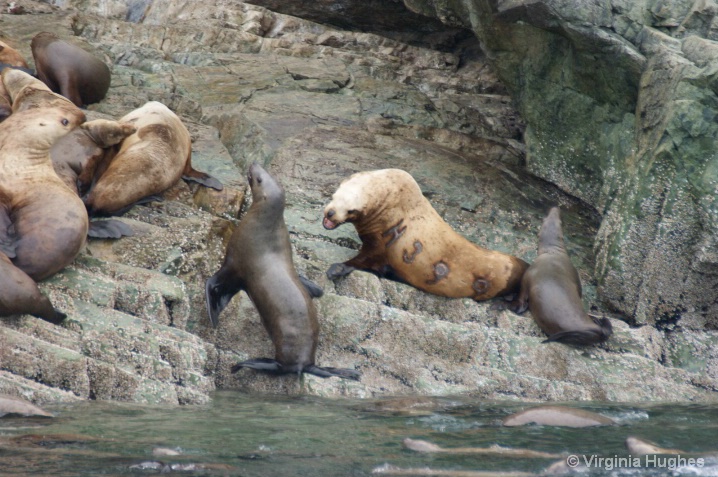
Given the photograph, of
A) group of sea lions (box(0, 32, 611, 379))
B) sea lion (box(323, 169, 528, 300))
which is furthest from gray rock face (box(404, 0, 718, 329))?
sea lion (box(323, 169, 528, 300))

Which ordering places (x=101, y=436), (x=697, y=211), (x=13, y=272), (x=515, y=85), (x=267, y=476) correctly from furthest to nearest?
1. (x=515, y=85)
2. (x=697, y=211)
3. (x=13, y=272)
4. (x=101, y=436)
5. (x=267, y=476)

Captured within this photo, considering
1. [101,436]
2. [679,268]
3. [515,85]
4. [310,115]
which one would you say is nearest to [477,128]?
[515,85]

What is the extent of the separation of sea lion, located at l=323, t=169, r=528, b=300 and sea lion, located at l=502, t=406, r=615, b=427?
2788 mm

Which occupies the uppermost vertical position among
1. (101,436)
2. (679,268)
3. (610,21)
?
(610,21)

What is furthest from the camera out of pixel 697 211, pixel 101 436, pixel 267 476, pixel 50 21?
pixel 50 21

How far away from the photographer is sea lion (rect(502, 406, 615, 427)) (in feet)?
19.1

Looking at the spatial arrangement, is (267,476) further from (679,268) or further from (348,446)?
(679,268)

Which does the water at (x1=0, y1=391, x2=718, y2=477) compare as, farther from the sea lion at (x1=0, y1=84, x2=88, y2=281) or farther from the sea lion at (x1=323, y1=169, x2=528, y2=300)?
the sea lion at (x1=323, y1=169, x2=528, y2=300)

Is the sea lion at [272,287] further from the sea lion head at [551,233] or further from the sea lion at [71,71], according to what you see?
the sea lion at [71,71]

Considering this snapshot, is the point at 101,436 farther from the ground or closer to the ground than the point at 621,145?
closer to the ground

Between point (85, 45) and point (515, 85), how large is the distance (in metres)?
5.21

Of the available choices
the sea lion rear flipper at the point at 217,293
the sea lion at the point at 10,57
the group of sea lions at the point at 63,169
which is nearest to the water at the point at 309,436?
the sea lion rear flipper at the point at 217,293

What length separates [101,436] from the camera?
4914 millimetres

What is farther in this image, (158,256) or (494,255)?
(494,255)
